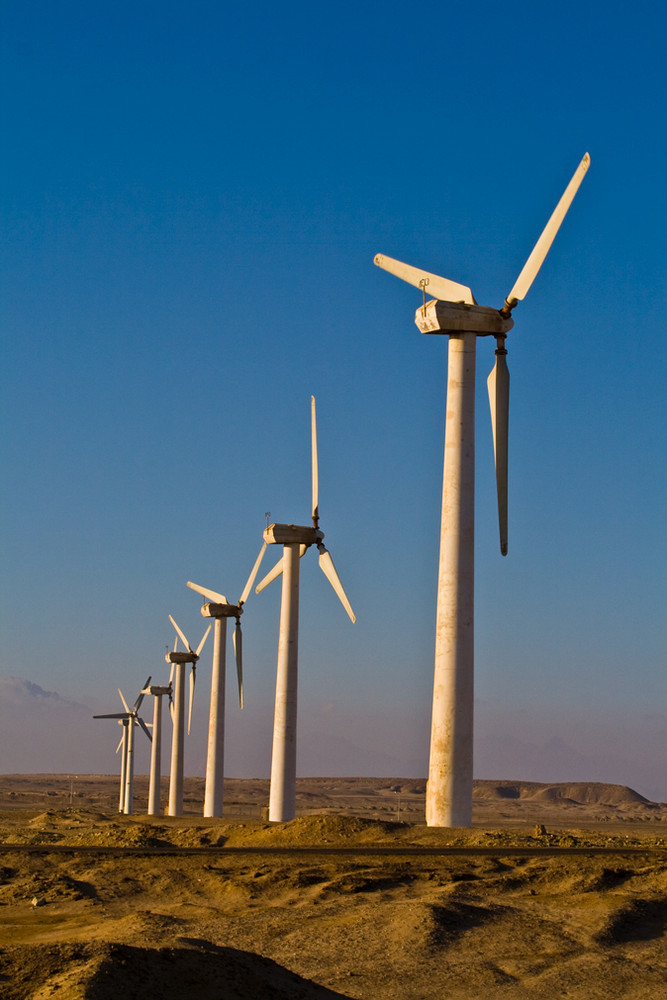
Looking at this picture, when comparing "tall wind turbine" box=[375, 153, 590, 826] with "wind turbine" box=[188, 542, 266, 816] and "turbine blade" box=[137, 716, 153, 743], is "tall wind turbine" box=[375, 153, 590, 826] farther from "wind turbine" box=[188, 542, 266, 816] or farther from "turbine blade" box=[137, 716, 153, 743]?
"turbine blade" box=[137, 716, 153, 743]

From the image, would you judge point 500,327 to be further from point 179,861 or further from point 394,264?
point 179,861

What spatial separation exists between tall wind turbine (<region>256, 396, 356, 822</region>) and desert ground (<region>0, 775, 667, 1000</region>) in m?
28.8

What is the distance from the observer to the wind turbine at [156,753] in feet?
393

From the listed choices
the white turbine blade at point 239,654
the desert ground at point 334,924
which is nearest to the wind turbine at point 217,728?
the white turbine blade at point 239,654

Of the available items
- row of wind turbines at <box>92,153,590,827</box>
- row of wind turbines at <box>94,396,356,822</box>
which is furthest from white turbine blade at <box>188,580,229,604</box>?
row of wind turbines at <box>92,153,590,827</box>

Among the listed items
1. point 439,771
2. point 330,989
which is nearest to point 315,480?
point 439,771

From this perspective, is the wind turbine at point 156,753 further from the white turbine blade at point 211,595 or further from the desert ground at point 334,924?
the desert ground at point 334,924

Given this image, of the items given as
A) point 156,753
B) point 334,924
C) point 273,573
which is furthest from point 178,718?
point 334,924

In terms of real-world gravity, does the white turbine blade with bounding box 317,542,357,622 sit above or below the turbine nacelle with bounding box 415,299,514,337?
below

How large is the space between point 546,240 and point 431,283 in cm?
515

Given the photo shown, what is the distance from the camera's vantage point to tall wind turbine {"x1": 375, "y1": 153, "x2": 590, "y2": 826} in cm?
3784

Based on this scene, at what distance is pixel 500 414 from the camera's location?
1674 inches

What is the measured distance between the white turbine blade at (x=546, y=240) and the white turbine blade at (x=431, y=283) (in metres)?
1.81

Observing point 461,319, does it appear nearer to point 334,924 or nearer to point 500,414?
point 500,414
